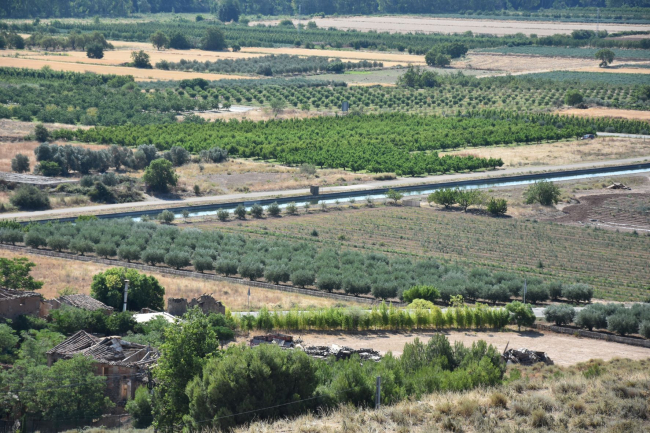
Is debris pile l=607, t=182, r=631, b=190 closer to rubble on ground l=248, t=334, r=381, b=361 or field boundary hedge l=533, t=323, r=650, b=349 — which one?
field boundary hedge l=533, t=323, r=650, b=349

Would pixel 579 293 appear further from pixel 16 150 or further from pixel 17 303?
pixel 16 150

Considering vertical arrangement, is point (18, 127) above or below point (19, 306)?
below

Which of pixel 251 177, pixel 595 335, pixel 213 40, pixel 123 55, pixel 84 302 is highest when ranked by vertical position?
pixel 213 40

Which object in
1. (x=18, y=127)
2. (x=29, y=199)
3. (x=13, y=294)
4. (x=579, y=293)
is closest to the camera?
(x=13, y=294)

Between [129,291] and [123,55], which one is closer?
[129,291]

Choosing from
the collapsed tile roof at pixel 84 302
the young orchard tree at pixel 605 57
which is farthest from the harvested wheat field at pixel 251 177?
the young orchard tree at pixel 605 57

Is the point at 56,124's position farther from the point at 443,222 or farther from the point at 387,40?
the point at 387,40

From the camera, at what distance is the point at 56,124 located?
283 ft

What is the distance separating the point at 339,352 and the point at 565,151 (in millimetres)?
56947

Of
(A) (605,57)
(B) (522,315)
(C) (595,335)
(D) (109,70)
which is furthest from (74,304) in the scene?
(A) (605,57)

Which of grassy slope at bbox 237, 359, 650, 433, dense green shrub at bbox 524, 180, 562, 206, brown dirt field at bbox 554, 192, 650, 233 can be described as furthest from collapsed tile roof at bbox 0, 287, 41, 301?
dense green shrub at bbox 524, 180, 562, 206

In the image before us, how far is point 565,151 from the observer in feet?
270

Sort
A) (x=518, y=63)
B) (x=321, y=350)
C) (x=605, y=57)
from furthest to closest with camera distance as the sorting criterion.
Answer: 1. (x=518, y=63)
2. (x=605, y=57)
3. (x=321, y=350)

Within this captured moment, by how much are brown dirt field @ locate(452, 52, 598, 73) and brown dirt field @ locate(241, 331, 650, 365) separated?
109 meters
